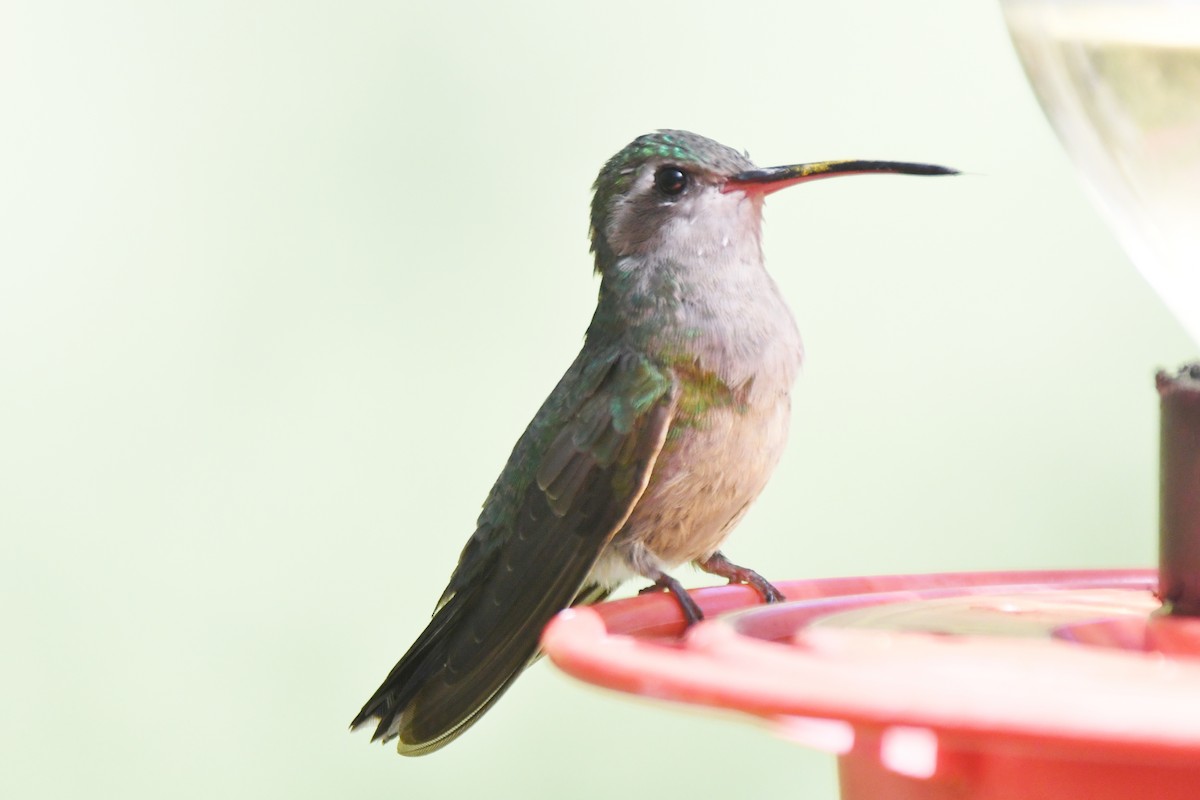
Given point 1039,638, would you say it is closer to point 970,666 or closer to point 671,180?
point 970,666

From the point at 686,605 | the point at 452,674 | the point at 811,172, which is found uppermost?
the point at 811,172

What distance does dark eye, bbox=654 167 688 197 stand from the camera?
2.10 m

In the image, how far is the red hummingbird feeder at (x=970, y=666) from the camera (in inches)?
29.7

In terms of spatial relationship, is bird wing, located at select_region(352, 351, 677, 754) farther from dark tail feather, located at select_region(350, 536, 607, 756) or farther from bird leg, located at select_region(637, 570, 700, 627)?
bird leg, located at select_region(637, 570, 700, 627)

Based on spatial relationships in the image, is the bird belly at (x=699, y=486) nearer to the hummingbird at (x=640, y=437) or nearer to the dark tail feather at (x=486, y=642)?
the hummingbird at (x=640, y=437)

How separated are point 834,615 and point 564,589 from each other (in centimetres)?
45

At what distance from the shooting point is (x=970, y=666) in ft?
3.08

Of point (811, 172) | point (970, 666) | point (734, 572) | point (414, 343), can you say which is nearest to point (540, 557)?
point (734, 572)

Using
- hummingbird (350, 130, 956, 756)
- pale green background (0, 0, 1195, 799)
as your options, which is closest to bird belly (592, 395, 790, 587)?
hummingbird (350, 130, 956, 756)

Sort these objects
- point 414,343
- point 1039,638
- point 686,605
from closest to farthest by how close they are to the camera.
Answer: point 1039,638 → point 686,605 → point 414,343

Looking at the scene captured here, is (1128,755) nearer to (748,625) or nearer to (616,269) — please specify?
(748,625)

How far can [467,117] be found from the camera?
10.9 feet

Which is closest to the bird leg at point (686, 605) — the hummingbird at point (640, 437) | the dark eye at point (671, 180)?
the hummingbird at point (640, 437)

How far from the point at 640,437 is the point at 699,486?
0.15 metres
